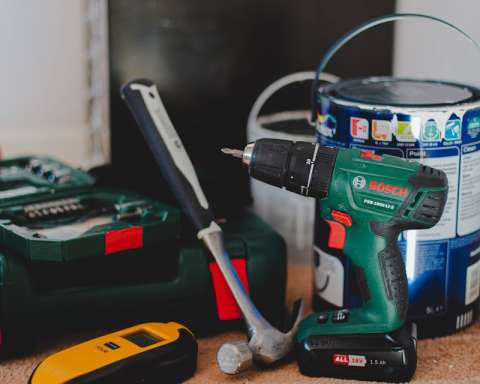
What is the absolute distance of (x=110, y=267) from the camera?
0.80 meters

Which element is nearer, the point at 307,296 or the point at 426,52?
the point at 307,296

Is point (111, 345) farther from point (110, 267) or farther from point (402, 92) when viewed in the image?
point (402, 92)

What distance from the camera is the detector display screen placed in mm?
728

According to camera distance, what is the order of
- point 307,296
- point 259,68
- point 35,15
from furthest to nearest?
point 35,15 → point 259,68 → point 307,296

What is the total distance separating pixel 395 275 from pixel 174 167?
0.85 ft

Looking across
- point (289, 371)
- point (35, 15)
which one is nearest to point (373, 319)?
point (289, 371)

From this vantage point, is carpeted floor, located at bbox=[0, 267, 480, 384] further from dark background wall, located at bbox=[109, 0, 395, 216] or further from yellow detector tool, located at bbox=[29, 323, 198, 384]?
dark background wall, located at bbox=[109, 0, 395, 216]

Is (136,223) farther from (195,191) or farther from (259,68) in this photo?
(259,68)

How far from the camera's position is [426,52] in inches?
42.8

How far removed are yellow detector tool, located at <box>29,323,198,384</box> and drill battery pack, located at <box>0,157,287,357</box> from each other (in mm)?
50

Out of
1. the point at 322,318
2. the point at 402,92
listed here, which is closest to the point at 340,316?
the point at 322,318

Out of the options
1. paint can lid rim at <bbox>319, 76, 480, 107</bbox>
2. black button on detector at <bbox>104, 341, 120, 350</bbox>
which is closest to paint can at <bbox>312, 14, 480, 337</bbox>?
paint can lid rim at <bbox>319, 76, 480, 107</bbox>

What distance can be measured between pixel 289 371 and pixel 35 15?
931mm

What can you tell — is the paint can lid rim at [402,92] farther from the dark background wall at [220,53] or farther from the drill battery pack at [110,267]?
the dark background wall at [220,53]
